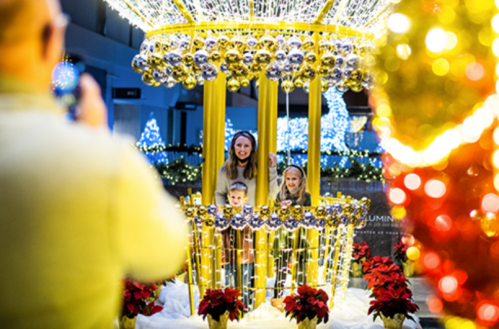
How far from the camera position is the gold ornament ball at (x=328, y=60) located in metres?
3.24

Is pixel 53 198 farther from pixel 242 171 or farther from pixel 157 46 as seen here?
pixel 242 171

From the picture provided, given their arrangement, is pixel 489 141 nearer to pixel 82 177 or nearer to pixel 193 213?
pixel 82 177

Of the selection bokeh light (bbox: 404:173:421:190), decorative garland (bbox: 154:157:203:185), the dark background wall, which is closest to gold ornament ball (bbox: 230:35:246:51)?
bokeh light (bbox: 404:173:421:190)

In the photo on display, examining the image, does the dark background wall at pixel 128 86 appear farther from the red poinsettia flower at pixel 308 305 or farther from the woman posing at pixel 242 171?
the red poinsettia flower at pixel 308 305

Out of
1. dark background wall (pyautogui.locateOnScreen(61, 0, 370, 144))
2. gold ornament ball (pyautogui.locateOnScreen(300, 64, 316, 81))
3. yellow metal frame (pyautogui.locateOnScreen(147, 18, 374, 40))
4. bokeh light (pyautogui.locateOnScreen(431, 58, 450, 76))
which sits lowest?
bokeh light (pyautogui.locateOnScreen(431, 58, 450, 76))

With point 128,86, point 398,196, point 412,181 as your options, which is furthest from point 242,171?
point 128,86

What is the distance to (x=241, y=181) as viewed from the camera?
3963 millimetres

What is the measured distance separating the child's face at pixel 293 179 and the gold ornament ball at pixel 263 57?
1199 mm

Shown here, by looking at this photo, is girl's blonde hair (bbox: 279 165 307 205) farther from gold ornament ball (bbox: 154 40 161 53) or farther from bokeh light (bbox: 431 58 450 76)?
bokeh light (bbox: 431 58 450 76)

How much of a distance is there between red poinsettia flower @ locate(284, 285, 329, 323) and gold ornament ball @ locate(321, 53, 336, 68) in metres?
1.56

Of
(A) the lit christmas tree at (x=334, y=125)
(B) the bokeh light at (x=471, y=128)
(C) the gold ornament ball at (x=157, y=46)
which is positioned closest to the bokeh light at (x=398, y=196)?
(B) the bokeh light at (x=471, y=128)

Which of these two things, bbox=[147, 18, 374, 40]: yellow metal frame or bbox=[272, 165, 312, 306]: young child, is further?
bbox=[272, 165, 312, 306]: young child

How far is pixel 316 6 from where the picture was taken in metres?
3.60

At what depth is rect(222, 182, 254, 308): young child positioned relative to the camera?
3623mm
